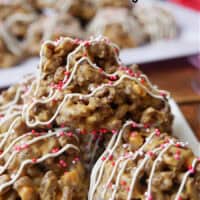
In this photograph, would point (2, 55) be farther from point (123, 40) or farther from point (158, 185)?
point (158, 185)

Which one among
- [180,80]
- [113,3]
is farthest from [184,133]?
[113,3]

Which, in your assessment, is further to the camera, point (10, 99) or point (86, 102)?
point (10, 99)

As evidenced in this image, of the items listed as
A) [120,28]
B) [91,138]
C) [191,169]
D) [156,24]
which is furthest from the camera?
[156,24]

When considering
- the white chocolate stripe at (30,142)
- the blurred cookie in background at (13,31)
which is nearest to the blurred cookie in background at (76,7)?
the blurred cookie in background at (13,31)

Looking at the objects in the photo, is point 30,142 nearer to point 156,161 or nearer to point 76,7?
point 156,161

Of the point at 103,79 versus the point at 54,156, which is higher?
the point at 103,79

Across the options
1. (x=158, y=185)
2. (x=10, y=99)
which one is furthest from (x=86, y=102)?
(x=10, y=99)

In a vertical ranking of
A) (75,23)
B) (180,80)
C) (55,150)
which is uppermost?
(75,23)
